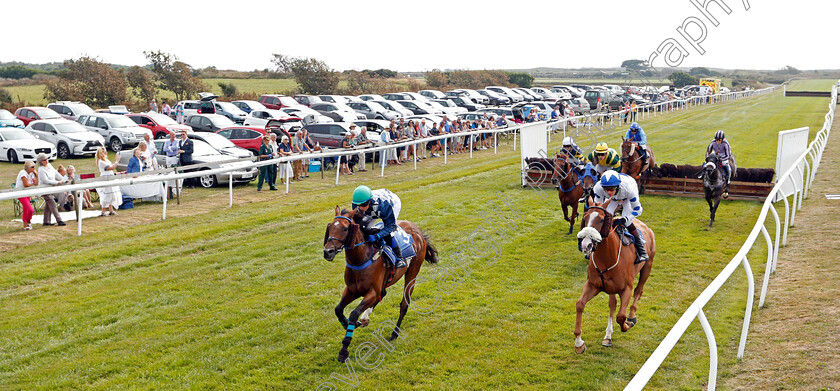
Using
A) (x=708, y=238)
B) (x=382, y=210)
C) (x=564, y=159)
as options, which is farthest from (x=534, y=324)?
(x=708, y=238)

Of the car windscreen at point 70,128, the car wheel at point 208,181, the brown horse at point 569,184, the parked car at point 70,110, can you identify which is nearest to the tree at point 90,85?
the parked car at point 70,110

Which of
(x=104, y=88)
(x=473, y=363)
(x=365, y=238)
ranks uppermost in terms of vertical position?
(x=104, y=88)

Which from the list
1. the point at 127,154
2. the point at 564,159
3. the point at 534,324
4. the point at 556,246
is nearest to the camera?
the point at 534,324

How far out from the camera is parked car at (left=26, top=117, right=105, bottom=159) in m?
23.5

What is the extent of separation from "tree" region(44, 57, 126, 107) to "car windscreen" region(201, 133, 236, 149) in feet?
75.1

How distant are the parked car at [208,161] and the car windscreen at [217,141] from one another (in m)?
0.67

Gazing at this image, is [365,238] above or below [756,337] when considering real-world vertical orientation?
above

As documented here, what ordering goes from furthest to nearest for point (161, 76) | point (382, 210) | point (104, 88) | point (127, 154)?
point (161, 76) → point (104, 88) → point (127, 154) → point (382, 210)

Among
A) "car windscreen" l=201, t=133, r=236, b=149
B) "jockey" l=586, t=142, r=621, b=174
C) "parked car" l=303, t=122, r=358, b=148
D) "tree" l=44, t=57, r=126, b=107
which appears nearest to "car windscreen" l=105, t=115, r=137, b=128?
"car windscreen" l=201, t=133, r=236, b=149

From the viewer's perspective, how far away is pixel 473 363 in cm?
635

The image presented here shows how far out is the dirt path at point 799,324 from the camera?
5613mm

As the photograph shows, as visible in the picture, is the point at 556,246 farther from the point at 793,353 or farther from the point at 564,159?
the point at 793,353

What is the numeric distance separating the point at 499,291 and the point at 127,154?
13004 millimetres

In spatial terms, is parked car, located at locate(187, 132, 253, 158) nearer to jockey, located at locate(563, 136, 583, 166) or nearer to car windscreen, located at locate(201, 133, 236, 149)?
car windscreen, located at locate(201, 133, 236, 149)
